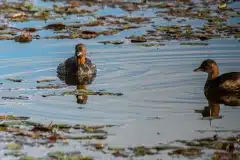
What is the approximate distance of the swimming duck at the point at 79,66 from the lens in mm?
21234

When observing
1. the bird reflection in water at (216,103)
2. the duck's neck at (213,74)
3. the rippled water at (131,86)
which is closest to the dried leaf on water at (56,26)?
the rippled water at (131,86)

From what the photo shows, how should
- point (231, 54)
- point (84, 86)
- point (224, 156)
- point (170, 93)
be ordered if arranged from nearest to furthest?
point (224, 156) → point (170, 93) → point (84, 86) → point (231, 54)

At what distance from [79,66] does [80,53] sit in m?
0.39

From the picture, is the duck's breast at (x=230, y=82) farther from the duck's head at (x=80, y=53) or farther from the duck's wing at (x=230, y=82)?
the duck's head at (x=80, y=53)

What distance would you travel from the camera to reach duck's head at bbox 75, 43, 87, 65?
21.7 m

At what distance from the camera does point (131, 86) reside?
18438 mm

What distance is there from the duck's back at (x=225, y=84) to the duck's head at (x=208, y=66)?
641 mm

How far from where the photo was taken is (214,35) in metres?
24.4

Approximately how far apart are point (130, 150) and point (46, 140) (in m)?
1.50

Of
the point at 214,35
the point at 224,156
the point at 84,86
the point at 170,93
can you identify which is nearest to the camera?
the point at 224,156

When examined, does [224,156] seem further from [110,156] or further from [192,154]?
[110,156]

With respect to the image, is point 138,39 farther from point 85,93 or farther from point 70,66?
point 85,93

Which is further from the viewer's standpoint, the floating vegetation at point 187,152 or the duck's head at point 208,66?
the duck's head at point 208,66

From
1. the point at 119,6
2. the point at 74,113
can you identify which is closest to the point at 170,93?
the point at 74,113
